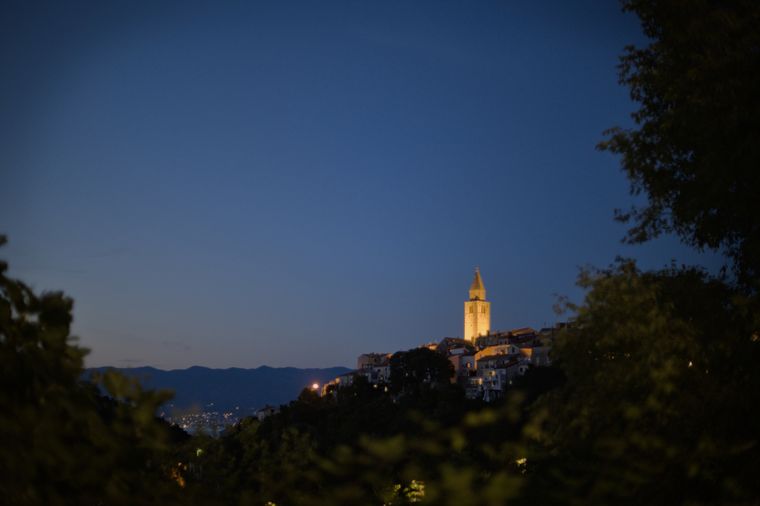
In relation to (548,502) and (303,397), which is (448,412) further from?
(548,502)

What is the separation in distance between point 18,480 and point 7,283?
31.8 inches

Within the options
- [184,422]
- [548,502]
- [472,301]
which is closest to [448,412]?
[548,502]

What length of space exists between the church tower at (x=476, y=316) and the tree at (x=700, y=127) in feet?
437

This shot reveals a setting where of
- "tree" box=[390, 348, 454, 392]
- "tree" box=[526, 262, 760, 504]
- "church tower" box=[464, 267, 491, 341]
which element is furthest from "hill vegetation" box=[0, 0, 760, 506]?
"church tower" box=[464, 267, 491, 341]

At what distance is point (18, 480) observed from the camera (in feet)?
9.65

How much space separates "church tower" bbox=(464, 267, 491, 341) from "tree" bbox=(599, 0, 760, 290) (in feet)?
437

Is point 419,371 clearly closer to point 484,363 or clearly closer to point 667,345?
point 484,363

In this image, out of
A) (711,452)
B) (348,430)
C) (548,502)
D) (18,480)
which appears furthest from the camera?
(348,430)

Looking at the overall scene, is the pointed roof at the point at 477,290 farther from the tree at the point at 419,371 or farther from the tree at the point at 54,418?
the tree at the point at 54,418

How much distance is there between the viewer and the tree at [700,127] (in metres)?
7.68

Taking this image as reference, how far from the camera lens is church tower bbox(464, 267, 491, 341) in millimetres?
144250

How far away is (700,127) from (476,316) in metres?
140

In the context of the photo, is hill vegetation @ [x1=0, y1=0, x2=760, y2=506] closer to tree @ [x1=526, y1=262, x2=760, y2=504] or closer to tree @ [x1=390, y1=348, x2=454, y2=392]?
tree @ [x1=526, y1=262, x2=760, y2=504]

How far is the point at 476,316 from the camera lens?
146 metres
